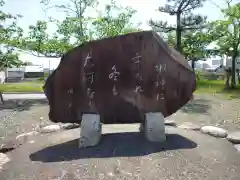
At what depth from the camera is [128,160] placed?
5.83 meters

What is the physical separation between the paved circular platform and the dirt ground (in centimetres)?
252

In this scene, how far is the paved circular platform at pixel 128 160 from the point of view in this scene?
5.39 m

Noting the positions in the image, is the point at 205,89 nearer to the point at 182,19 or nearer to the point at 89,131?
the point at 182,19

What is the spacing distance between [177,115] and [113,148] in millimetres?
5333

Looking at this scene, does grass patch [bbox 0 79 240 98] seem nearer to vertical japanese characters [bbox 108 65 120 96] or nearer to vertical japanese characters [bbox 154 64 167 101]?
vertical japanese characters [bbox 154 64 167 101]

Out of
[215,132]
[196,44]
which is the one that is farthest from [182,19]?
[215,132]

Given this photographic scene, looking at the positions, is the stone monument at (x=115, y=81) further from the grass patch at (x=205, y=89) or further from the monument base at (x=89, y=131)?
the grass patch at (x=205, y=89)

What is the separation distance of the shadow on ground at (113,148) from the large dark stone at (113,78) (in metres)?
0.45

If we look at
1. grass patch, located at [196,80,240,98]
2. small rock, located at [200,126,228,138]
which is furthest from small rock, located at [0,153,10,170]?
grass patch, located at [196,80,240,98]

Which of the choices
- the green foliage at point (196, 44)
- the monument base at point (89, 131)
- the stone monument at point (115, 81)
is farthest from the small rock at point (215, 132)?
the green foliage at point (196, 44)

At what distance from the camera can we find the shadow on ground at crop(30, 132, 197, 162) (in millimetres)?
6133

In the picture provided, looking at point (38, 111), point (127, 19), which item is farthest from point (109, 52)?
point (127, 19)

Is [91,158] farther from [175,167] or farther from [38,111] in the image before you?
[38,111]

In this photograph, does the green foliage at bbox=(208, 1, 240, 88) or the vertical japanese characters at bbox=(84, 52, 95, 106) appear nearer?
the vertical japanese characters at bbox=(84, 52, 95, 106)
